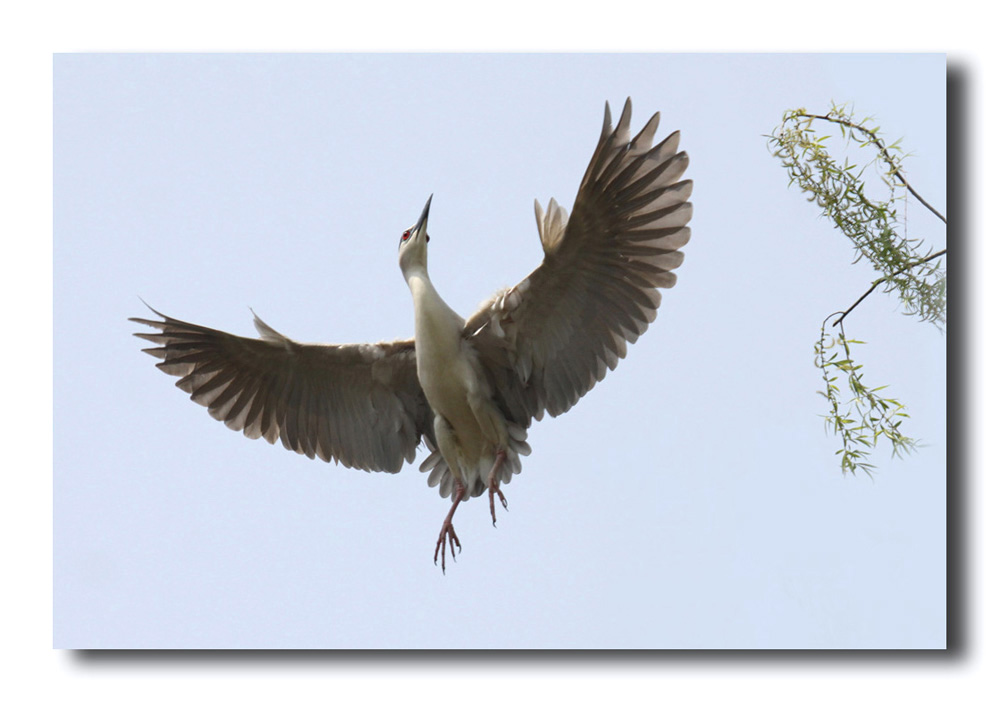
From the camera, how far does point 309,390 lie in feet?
10.7

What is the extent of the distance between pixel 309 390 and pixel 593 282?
2.79 ft

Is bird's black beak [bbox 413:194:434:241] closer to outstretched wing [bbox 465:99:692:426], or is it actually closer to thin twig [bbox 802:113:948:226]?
outstretched wing [bbox 465:99:692:426]

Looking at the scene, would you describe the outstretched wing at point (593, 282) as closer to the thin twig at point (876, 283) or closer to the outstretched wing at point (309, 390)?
the outstretched wing at point (309, 390)

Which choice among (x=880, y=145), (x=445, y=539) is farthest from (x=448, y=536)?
(x=880, y=145)

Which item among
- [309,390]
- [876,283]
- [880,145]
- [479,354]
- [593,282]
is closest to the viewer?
[876,283]

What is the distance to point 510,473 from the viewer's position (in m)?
3.05

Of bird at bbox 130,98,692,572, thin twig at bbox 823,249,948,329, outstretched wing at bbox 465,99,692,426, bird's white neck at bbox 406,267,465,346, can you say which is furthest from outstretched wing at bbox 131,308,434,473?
thin twig at bbox 823,249,948,329

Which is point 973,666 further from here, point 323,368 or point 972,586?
point 323,368

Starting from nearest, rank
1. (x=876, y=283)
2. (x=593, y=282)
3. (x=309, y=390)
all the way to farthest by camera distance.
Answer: (x=876, y=283), (x=593, y=282), (x=309, y=390)

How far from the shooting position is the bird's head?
10.2ft

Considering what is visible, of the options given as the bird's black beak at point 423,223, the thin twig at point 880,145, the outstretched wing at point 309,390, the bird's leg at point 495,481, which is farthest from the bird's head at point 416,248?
the thin twig at point 880,145

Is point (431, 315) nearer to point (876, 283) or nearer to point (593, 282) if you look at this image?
point (593, 282)

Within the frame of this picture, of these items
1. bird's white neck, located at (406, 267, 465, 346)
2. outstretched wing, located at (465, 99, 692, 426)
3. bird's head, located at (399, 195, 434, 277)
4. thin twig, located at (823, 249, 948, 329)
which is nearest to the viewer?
thin twig, located at (823, 249, 948, 329)

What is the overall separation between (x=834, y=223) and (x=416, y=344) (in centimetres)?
102
